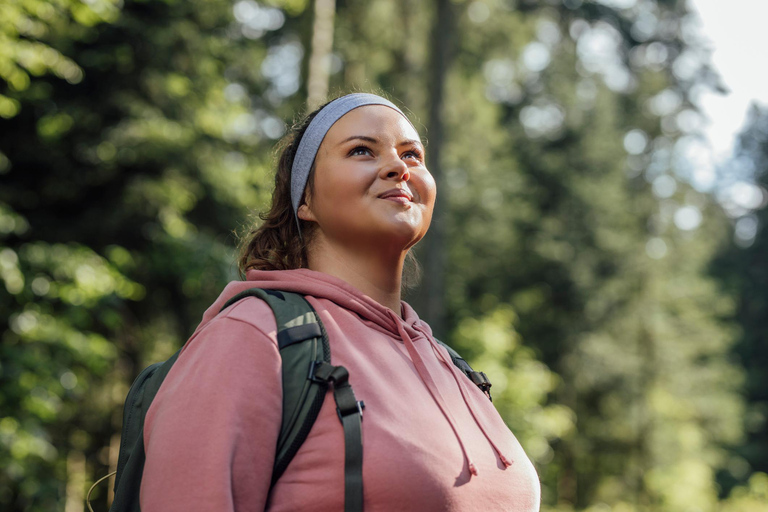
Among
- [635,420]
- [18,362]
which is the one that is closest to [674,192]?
[635,420]

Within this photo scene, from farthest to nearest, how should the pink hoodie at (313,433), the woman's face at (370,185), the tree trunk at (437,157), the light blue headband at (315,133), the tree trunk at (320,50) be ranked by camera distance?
the tree trunk at (437,157)
the tree trunk at (320,50)
the light blue headband at (315,133)
the woman's face at (370,185)
the pink hoodie at (313,433)

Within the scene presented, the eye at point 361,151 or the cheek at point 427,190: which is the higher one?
the eye at point 361,151

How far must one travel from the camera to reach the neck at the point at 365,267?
1.88m

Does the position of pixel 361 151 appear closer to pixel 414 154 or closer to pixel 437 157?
pixel 414 154

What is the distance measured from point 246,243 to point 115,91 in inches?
295

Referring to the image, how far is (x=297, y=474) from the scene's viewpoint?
4.62 feet

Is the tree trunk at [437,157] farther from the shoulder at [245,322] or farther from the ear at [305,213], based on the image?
the shoulder at [245,322]

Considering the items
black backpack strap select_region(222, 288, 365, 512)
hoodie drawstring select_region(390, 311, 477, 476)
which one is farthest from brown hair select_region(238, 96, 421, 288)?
black backpack strap select_region(222, 288, 365, 512)

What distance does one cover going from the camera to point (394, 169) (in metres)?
1.82

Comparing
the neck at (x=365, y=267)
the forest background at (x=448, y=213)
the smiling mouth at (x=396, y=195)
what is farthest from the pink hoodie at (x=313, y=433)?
the forest background at (x=448, y=213)

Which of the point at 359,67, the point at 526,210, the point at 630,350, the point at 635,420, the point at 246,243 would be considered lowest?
the point at 635,420

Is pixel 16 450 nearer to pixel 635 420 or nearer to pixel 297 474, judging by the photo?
pixel 297 474

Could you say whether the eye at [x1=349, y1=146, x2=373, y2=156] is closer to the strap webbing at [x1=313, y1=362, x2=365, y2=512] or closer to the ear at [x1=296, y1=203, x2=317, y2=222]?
the ear at [x1=296, y1=203, x2=317, y2=222]

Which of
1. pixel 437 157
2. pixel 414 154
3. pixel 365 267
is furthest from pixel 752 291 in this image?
pixel 365 267
